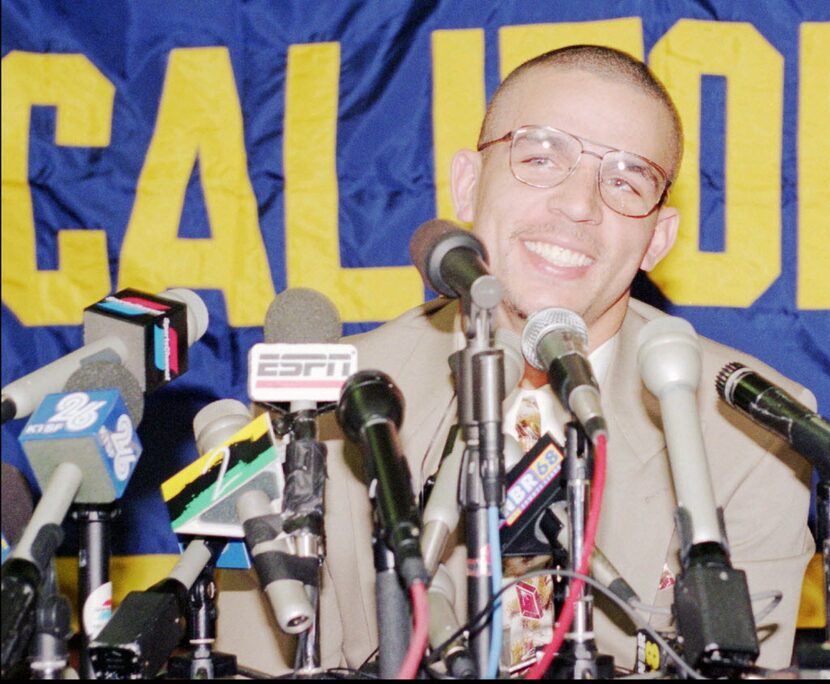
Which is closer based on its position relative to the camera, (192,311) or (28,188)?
(192,311)

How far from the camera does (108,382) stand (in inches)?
59.4

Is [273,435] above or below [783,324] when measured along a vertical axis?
below

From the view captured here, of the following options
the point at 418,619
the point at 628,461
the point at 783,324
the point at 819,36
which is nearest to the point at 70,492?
the point at 418,619

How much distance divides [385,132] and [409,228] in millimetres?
240

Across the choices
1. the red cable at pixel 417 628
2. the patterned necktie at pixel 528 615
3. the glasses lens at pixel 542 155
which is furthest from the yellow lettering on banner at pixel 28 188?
the red cable at pixel 417 628

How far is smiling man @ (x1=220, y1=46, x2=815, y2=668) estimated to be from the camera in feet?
7.29

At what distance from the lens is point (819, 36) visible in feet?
9.23

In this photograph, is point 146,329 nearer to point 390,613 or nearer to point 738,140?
point 390,613

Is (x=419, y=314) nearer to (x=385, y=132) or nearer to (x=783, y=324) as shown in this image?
(x=385, y=132)

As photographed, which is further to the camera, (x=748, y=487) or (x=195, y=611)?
(x=748, y=487)

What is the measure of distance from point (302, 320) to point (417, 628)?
538 mm

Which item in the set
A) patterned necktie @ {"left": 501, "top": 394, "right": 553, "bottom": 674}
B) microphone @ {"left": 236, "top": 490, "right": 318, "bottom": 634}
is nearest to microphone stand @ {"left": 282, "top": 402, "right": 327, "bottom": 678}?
microphone @ {"left": 236, "top": 490, "right": 318, "bottom": 634}

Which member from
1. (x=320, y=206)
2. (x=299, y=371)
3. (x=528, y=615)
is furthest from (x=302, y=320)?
(x=320, y=206)

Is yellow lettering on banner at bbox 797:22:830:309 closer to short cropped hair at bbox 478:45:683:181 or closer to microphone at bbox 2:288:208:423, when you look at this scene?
short cropped hair at bbox 478:45:683:181
